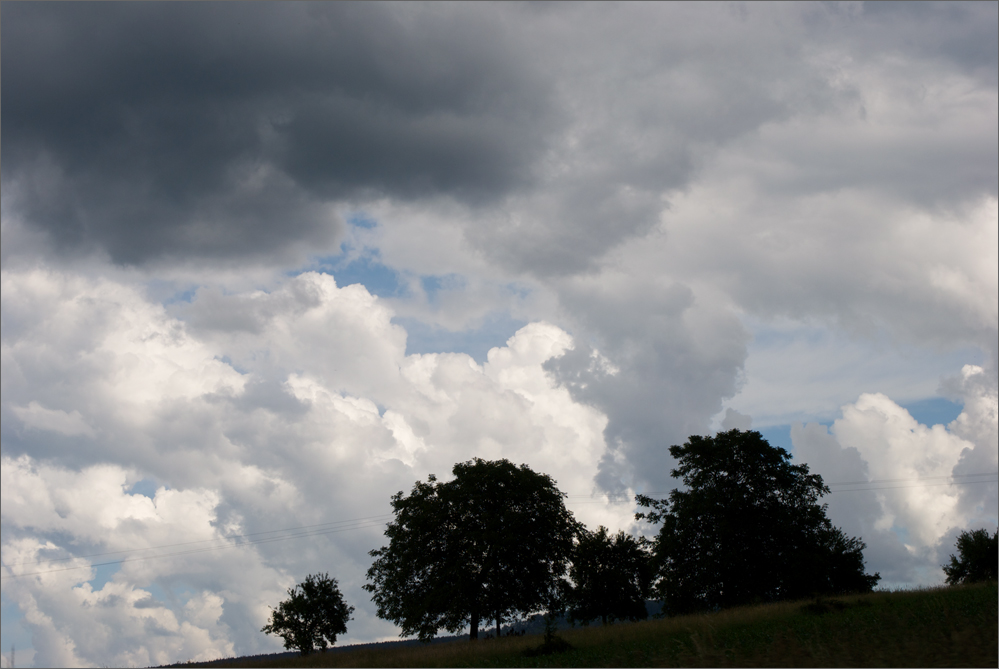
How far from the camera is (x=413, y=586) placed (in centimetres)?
4994

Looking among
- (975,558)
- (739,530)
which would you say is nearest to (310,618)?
(739,530)

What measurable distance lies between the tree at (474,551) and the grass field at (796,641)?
51.8ft

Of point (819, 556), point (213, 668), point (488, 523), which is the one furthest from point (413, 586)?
point (819, 556)

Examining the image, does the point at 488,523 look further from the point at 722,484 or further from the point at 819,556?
the point at 819,556

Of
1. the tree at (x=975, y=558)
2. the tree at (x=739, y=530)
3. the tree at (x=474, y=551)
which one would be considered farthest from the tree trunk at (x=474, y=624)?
the tree at (x=975, y=558)

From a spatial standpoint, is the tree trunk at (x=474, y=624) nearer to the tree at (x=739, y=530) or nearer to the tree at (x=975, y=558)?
the tree at (x=739, y=530)

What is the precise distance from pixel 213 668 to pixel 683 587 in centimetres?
3387

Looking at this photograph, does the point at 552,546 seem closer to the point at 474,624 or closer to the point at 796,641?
the point at 474,624

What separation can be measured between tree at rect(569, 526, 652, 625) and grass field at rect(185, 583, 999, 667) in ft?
123

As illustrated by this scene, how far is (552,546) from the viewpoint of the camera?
51.8 m

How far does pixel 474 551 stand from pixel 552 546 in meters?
6.25

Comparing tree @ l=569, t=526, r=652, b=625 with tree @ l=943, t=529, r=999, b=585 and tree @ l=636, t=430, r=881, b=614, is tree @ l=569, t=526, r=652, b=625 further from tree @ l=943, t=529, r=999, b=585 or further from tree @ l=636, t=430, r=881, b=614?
tree @ l=943, t=529, r=999, b=585

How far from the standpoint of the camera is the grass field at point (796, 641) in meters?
16.2

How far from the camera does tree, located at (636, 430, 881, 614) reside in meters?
51.4
